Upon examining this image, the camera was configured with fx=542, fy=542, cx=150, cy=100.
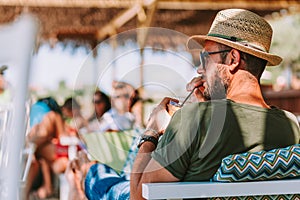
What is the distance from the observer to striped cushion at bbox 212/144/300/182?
4.87 ft

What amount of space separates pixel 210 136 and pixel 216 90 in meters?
0.24

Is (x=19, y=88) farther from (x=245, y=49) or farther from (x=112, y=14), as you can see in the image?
(x=112, y=14)

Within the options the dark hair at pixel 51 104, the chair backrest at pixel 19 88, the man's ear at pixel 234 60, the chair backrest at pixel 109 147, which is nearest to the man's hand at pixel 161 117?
the man's ear at pixel 234 60

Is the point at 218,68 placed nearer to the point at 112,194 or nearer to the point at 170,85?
the point at 170,85

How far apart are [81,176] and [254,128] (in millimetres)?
1591

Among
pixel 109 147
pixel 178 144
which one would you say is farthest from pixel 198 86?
pixel 109 147

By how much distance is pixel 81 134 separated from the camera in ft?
6.17

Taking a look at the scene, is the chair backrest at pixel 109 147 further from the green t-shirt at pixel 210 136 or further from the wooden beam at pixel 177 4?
the wooden beam at pixel 177 4

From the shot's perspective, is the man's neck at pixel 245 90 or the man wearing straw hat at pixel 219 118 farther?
the man's neck at pixel 245 90

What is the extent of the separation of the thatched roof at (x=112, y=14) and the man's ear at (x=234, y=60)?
4.94 metres

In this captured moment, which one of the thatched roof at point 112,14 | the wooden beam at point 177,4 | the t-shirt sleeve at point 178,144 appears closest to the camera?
the t-shirt sleeve at point 178,144

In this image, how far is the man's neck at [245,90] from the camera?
68.2 inches

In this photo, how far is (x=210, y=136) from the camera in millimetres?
1580

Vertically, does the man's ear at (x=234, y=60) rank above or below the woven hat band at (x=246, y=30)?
below
